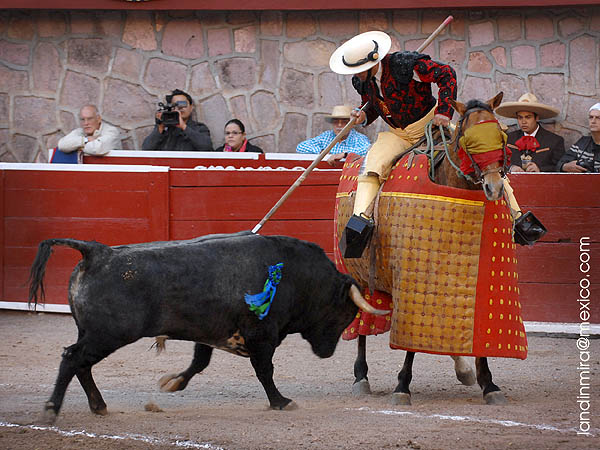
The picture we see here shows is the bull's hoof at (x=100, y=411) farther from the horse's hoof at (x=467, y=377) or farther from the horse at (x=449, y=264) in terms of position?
the horse's hoof at (x=467, y=377)

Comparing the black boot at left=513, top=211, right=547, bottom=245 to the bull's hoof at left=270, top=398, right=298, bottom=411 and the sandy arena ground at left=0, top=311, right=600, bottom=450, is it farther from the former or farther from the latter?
the bull's hoof at left=270, top=398, right=298, bottom=411

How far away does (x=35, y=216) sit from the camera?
766 cm

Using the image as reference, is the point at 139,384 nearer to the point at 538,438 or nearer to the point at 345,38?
the point at 538,438

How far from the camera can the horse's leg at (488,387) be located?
15.0 ft

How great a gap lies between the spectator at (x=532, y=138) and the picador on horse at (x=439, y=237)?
112 inches

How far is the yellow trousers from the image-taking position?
4.71 meters

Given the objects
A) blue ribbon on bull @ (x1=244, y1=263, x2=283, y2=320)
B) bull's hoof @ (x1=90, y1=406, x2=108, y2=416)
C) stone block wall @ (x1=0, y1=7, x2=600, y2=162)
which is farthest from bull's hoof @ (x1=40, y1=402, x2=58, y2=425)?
stone block wall @ (x1=0, y1=7, x2=600, y2=162)

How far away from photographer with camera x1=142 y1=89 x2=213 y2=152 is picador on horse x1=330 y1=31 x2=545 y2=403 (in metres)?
3.78

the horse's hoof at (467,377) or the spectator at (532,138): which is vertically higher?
the spectator at (532,138)

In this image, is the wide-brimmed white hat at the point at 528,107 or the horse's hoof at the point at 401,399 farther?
the wide-brimmed white hat at the point at 528,107

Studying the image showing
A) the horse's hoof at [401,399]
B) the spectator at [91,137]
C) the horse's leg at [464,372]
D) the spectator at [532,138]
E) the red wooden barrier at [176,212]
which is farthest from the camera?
the spectator at [91,137]

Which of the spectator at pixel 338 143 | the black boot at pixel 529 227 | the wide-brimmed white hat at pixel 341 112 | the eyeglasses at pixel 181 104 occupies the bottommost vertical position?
the black boot at pixel 529 227

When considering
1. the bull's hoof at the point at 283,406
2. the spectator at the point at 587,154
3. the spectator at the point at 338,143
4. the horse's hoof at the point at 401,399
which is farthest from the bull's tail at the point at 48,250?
the spectator at the point at 587,154

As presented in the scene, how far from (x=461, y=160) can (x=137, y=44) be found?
527 cm
